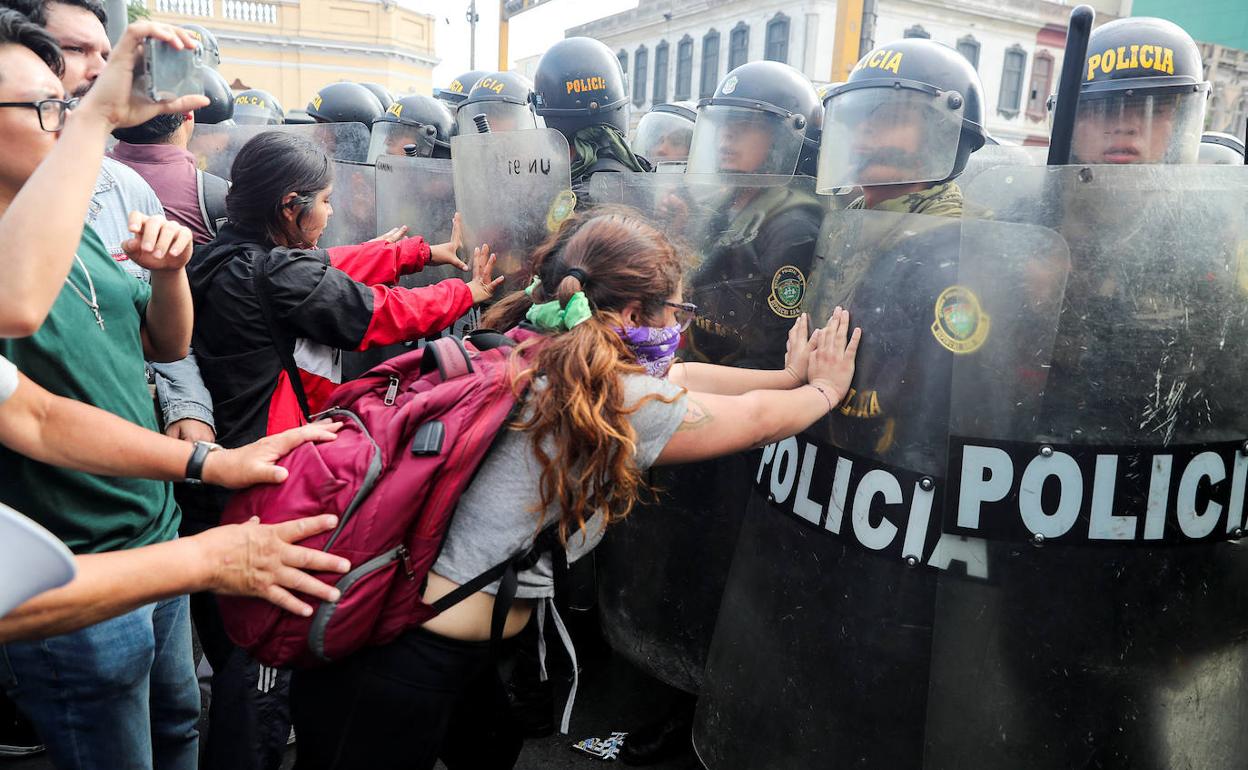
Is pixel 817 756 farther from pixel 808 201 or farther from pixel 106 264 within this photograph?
pixel 106 264

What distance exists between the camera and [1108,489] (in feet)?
5.71

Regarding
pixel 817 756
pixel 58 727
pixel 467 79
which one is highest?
pixel 467 79

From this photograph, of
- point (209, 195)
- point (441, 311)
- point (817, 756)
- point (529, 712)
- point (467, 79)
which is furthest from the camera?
point (467, 79)

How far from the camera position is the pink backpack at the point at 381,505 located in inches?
59.2

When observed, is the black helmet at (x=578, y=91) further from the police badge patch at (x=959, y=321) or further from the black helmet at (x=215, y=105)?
the police badge patch at (x=959, y=321)

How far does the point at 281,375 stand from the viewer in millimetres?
2521

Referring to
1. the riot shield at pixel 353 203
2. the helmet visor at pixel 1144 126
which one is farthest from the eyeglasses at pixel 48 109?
the helmet visor at pixel 1144 126

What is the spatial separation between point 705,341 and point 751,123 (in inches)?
51.7

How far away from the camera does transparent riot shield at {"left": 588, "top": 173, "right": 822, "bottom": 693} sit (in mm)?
2607

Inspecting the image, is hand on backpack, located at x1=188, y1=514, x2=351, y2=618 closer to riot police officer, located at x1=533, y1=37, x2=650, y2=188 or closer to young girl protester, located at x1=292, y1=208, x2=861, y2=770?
young girl protester, located at x1=292, y1=208, x2=861, y2=770

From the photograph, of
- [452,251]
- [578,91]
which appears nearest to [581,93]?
[578,91]

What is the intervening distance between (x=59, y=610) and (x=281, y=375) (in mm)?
1291

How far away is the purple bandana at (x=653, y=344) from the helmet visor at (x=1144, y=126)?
237cm

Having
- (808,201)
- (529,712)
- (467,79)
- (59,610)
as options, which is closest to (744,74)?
(808,201)
